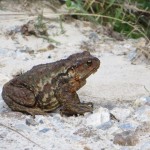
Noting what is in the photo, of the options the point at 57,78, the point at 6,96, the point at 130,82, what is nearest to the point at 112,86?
the point at 130,82

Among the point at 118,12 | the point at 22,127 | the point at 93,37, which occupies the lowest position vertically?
the point at 93,37

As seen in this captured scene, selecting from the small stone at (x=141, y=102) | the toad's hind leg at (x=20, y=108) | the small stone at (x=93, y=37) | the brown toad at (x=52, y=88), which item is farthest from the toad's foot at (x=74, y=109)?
the small stone at (x=93, y=37)

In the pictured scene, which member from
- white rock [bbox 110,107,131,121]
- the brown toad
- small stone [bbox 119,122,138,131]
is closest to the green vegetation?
the brown toad

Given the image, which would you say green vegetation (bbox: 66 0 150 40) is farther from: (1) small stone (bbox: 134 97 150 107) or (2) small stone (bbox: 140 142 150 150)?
(2) small stone (bbox: 140 142 150 150)

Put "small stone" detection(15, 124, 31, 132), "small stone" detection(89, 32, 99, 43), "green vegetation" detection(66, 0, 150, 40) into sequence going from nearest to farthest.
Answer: "small stone" detection(15, 124, 31, 132)
"small stone" detection(89, 32, 99, 43)
"green vegetation" detection(66, 0, 150, 40)

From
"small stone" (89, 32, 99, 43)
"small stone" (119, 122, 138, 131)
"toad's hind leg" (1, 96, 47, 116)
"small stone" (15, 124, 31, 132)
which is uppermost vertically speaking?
"small stone" (119, 122, 138, 131)

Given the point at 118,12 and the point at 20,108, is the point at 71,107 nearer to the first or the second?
the point at 20,108

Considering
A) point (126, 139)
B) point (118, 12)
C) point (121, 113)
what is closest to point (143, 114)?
point (121, 113)
